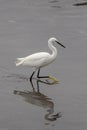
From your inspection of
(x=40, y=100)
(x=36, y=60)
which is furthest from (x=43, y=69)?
(x=40, y=100)

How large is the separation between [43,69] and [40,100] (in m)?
2.62

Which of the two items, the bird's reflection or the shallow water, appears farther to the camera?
the bird's reflection

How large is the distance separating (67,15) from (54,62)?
588 centimetres

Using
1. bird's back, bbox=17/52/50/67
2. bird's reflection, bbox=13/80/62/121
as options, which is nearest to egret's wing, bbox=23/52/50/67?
bird's back, bbox=17/52/50/67

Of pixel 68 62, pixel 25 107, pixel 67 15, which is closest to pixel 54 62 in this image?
pixel 68 62

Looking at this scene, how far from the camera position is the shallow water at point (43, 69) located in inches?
487

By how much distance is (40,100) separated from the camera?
1353 cm

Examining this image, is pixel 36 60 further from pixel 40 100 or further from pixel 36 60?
pixel 40 100

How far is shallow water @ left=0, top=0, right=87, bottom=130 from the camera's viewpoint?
40.6 ft

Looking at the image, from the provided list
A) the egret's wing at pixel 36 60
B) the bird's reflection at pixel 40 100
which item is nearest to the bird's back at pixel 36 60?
the egret's wing at pixel 36 60

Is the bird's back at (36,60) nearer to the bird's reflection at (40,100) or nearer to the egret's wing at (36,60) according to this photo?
the egret's wing at (36,60)

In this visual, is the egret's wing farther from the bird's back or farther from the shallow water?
the shallow water

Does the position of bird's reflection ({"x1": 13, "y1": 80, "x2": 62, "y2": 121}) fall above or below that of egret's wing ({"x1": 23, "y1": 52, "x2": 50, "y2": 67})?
below

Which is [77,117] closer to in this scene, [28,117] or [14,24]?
[28,117]
